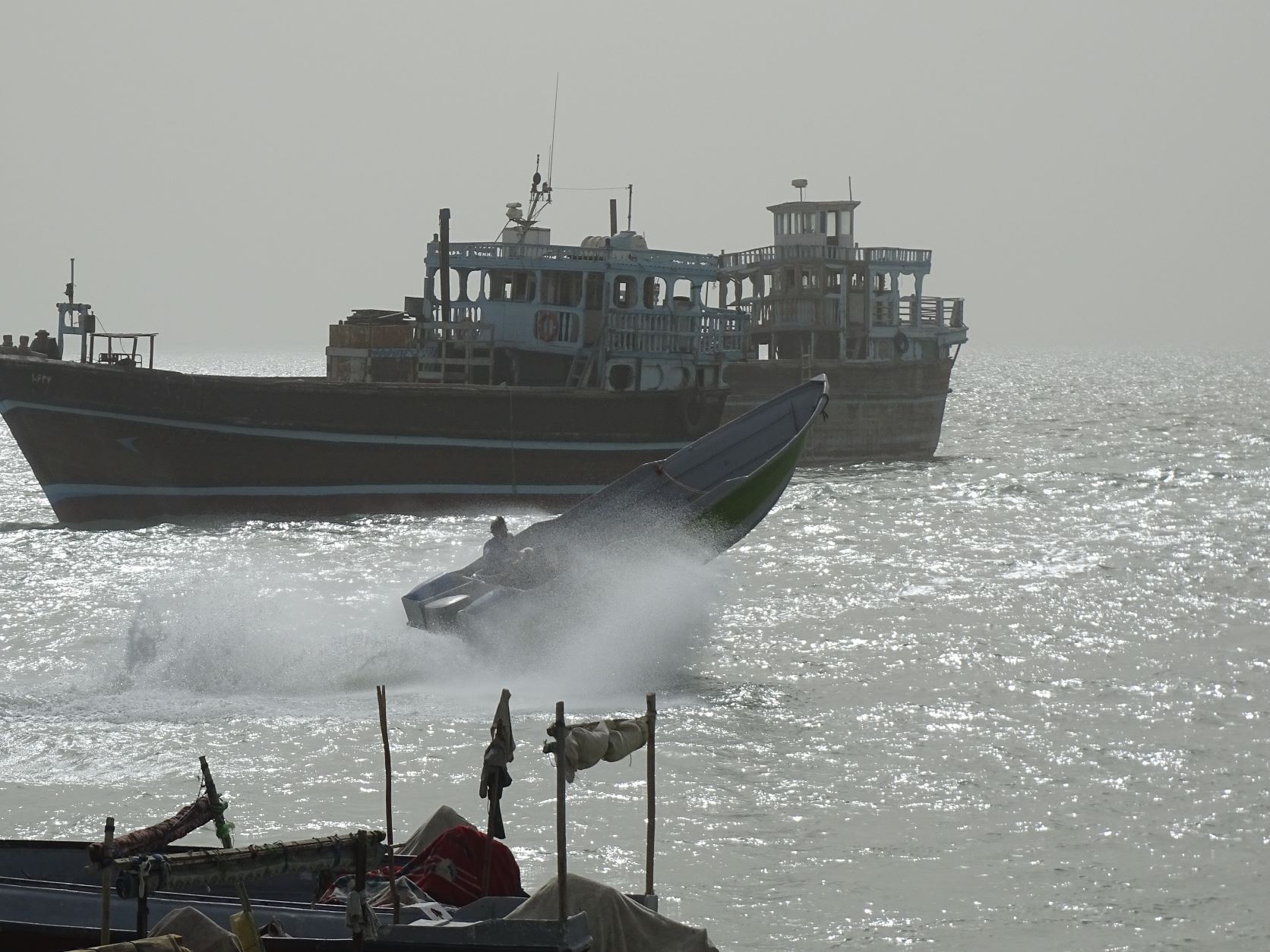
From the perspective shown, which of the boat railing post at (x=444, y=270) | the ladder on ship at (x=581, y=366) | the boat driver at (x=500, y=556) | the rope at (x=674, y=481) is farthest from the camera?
the ladder on ship at (x=581, y=366)

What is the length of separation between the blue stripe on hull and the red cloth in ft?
79.6

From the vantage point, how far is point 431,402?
32.7 metres

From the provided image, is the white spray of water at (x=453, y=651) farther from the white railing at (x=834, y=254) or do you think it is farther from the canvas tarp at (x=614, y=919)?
the white railing at (x=834, y=254)

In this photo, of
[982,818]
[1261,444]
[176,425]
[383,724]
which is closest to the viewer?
[383,724]

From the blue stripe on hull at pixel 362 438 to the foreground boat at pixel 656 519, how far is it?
376 inches

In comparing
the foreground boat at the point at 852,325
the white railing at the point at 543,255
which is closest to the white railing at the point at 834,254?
the foreground boat at the point at 852,325

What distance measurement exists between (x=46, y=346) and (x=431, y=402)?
869 centimetres

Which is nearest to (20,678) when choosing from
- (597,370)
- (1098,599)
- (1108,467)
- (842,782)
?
(842,782)

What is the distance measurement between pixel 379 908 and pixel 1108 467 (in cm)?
4856

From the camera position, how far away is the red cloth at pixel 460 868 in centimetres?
850

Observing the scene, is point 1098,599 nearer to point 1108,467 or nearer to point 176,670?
point 176,670

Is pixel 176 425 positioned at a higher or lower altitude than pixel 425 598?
→ higher

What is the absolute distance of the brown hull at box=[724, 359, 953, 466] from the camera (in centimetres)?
4762

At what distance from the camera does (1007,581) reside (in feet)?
88.7
